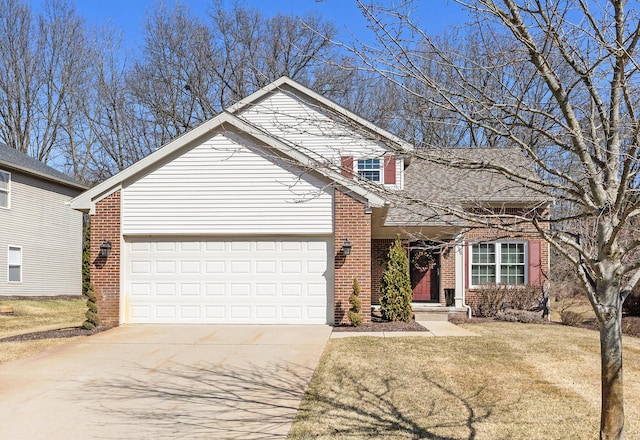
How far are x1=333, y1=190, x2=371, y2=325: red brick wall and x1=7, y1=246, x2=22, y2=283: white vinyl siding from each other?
15.2m

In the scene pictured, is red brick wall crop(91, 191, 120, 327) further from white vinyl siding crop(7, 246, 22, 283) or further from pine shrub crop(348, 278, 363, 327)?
white vinyl siding crop(7, 246, 22, 283)

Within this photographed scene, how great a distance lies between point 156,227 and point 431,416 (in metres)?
9.29

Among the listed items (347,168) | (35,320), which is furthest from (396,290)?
(35,320)

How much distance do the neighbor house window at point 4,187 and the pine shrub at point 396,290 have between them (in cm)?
1581

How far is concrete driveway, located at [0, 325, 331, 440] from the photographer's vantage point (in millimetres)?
6020

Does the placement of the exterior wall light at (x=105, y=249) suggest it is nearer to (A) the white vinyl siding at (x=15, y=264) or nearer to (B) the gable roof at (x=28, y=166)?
(B) the gable roof at (x=28, y=166)

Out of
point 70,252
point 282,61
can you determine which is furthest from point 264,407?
point 282,61

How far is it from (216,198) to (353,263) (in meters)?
3.62

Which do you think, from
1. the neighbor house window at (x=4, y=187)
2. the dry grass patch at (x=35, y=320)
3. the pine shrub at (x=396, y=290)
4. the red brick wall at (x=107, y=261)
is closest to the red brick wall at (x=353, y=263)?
the pine shrub at (x=396, y=290)

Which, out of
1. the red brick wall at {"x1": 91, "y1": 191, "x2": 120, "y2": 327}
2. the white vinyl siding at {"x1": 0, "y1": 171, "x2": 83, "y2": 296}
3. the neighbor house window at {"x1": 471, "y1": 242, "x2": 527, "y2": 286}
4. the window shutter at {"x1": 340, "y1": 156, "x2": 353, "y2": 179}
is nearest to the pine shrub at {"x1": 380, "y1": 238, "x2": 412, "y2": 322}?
the neighbor house window at {"x1": 471, "y1": 242, "x2": 527, "y2": 286}

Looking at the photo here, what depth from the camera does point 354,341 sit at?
11062 millimetres

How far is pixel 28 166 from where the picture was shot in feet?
76.1

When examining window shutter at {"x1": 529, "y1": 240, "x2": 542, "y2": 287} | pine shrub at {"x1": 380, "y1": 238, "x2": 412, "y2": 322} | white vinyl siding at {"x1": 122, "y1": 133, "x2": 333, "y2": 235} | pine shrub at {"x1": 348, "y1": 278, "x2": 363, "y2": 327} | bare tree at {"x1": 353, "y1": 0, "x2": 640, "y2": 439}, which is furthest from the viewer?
window shutter at {"x1": 529, "y1": 240, "x2": 542, "y2": 287}

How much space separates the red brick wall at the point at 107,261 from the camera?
13500 millimetres
